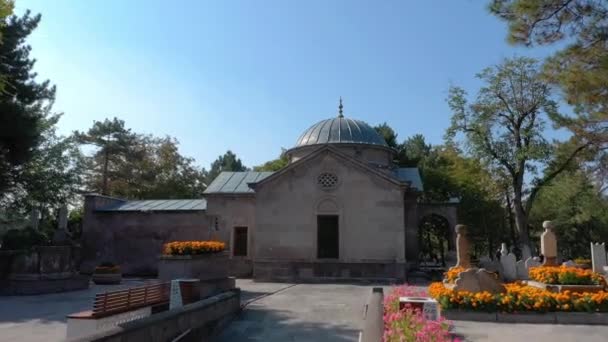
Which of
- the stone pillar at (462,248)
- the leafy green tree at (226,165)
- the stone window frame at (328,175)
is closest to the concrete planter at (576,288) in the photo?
the stone pillar at (462,248)

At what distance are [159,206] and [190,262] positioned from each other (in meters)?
13.6

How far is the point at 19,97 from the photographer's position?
18.2 meters

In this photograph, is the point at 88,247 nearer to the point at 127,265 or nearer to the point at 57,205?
the point at 127,265

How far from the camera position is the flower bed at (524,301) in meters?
11.3

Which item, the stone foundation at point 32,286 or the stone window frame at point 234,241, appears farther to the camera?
the stone window frame at point 234,241

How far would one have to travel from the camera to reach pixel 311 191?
23.0 m

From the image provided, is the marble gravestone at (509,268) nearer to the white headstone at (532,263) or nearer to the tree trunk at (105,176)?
the white headstone at (532,263)

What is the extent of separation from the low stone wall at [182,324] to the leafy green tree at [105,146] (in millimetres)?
33822

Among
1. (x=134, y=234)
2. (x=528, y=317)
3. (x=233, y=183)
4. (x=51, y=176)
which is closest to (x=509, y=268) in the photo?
(x=528, y=317)

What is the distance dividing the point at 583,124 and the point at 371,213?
10551 mm

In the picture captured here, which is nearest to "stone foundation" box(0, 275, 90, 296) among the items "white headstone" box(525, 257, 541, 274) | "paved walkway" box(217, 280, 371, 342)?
"paved walkway" box(217, 280, 371, 342)

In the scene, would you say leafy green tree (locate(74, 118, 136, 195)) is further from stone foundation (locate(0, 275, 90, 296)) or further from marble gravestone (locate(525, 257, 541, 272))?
marble gravestone (locate(525, 257, 541, 272))

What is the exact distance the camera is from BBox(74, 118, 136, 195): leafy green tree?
42438mm

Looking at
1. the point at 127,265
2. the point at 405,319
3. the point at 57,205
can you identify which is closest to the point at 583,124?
the point at 405,319
